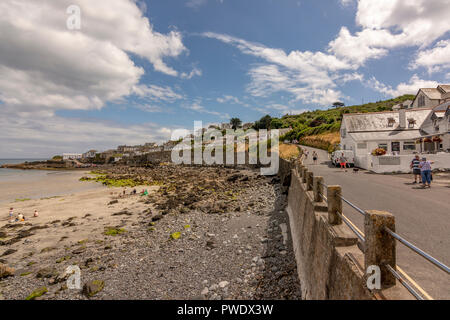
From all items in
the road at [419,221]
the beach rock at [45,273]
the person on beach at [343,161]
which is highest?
the person on beach at [343,161]

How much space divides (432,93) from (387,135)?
27562 millimetres

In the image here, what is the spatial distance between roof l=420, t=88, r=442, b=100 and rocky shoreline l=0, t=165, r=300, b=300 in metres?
50.8

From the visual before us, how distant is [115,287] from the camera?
26.6 feet

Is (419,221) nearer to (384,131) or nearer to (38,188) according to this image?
(384,131)

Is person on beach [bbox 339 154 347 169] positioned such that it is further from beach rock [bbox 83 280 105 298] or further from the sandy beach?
the sandy beach

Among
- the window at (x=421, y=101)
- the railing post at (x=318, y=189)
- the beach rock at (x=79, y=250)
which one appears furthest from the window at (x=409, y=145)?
the beach rock at (x=79, y=250)

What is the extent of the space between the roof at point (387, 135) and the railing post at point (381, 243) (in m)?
33.1

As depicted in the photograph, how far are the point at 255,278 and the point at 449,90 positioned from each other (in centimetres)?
6395

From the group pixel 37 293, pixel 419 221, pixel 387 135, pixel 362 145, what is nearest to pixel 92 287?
pixel 37 293

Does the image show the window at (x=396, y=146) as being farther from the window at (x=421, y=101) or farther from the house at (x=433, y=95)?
the window at (x=421, y=101)

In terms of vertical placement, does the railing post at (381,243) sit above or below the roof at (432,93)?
below

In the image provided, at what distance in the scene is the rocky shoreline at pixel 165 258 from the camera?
777 cm
